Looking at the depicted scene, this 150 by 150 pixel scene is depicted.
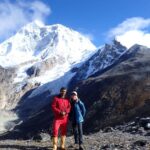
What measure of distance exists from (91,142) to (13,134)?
293 feet

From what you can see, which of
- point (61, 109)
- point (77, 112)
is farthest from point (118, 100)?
point (61, 109)

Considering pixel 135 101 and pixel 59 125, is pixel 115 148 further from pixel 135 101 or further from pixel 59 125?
pixel 135 101

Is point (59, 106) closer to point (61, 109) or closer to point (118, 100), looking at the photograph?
point (61, 109)

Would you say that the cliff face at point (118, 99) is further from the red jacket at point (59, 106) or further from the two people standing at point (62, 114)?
the red jacket at point (59, 106)

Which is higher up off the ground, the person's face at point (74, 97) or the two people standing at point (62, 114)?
the person's face at point (74, 97)

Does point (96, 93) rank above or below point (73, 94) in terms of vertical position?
above

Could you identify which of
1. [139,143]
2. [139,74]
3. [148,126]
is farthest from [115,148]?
[139,74]

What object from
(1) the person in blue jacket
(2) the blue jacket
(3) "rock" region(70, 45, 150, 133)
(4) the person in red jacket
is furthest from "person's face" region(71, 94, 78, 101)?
(3) "rock" region(70, 45, 150, 133)

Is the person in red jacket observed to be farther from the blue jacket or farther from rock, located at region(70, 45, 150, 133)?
rock, located at region(70, 45, 150, 133)

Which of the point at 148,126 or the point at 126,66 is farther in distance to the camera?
the point at 126,66

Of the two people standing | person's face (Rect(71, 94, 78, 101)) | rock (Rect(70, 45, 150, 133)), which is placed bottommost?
the two people standing

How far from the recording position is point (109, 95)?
342 ft

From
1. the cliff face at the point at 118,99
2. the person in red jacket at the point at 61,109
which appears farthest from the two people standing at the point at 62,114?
the cliff face at the point at 118,99

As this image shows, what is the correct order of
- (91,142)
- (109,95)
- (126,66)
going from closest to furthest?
(91,142) < (109,95) < (126,66)
